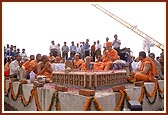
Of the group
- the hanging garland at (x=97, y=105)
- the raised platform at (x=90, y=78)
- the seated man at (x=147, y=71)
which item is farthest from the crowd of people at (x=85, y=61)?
the hanging garland at (x=97, y=105)

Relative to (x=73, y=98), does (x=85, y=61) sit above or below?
above

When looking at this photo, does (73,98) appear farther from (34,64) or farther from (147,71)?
(34,64)

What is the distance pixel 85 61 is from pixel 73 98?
12.6 feet

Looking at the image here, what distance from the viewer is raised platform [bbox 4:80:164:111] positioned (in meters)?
4.94

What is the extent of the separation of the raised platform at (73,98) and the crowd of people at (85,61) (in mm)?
403

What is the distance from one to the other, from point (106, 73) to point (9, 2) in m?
2.53

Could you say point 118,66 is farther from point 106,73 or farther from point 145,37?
point 145,37

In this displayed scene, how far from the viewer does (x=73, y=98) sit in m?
5.03

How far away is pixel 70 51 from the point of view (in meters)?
12.0

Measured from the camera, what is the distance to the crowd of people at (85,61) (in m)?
7.35

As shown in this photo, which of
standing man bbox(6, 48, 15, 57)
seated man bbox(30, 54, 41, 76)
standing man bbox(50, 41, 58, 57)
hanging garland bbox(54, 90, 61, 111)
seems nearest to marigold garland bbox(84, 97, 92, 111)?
hanging garland bbox(54, 90, 61, 111)

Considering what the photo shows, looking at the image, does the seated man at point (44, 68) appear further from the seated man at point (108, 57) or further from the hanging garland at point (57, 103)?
the hanging garland at point (57, 103)

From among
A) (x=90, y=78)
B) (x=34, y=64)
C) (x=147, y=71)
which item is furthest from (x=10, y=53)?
(x=90, y=78)

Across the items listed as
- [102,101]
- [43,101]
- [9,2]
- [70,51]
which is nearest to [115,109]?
[102,101]
